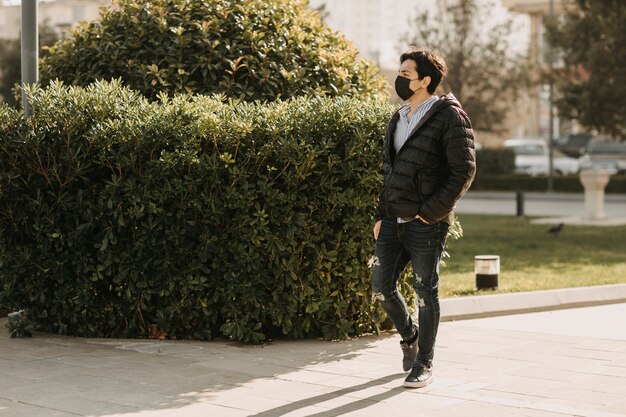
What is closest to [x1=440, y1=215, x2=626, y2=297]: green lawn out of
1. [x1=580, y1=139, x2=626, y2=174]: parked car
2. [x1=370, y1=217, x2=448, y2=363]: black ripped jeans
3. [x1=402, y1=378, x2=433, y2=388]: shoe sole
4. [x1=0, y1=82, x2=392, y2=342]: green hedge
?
[x1=0, y1=82, x2=392, y2=342]: green hedge

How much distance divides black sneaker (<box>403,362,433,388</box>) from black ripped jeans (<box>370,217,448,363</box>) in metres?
0.04

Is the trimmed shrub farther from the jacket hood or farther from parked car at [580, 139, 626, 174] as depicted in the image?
parked car at [580, 139, 626, 174]

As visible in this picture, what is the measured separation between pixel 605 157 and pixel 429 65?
36.3 m

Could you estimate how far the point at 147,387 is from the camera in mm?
5988

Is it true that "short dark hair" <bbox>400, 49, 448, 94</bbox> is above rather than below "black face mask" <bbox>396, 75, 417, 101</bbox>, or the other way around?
above

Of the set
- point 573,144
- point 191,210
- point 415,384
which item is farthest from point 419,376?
point 573,144

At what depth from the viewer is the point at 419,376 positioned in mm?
5984

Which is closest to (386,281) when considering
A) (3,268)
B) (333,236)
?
(333,236)

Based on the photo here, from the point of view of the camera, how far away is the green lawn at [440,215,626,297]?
11086 millimetres

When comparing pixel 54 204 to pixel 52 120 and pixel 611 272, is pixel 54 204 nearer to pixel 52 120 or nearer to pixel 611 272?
pixel 52 120

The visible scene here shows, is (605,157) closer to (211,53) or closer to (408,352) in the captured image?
(211,53)

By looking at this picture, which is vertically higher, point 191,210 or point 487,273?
point 191,210

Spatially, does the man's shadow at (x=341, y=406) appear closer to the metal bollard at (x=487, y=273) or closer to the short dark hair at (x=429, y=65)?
the short dark hair at (x=429, y=65)

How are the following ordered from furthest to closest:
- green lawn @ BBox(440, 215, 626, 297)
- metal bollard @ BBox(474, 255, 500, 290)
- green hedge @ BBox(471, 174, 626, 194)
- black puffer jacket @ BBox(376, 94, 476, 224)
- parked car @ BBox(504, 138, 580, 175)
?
parked car @ BBox(504, 138, 580, 175) < green hedge @ BBox(471, 174, 626, 194) < green lawn @ BBox(440, 215, 626, 297) < metal bollard @ BBox(474, 255, 500, 290) < black puffer jacket @ BBox(376, 94, 476, 224)
